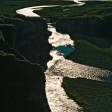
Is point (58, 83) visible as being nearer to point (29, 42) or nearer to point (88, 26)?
point (29, 42)

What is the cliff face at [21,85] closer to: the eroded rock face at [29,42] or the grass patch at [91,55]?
the eroded rock face at [29,42]

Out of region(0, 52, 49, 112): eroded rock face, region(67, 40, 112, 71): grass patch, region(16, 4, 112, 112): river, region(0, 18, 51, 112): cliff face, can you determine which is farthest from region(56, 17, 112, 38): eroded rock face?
region(0, 52, 49, 112): eroded rock face

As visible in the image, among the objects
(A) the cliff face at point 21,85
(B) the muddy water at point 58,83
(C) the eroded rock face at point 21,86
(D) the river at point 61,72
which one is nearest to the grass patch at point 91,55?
(D) the river at point 61,72

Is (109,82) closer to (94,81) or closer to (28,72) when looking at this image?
(94,81)

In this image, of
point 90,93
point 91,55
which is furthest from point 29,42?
point 90,93

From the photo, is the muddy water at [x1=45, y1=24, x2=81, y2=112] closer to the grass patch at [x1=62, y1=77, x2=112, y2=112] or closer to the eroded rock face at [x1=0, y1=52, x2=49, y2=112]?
the grass patch at [x1=62, y1=77, x2=112, y2=112]

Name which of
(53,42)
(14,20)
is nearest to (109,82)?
(14,20)
